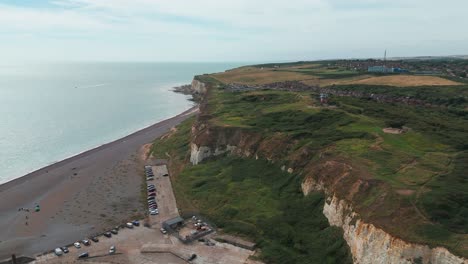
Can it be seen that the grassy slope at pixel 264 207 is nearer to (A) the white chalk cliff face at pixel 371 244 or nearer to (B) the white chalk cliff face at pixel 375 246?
(A) the white chalk cliff face at pixel 371 244

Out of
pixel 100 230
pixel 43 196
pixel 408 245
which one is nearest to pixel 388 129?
pixel 408 245

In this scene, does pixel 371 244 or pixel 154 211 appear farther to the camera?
pixel 154 211

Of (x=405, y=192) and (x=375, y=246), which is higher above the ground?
(x=405, y=192)

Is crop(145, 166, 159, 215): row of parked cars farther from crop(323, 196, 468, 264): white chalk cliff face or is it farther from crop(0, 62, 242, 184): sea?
crop(0, 62, 242, 184): sea

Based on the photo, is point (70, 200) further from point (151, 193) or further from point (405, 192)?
point (405, 192)

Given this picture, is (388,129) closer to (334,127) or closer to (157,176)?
(334,127)

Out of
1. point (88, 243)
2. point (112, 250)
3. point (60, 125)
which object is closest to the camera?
point (112, 250)

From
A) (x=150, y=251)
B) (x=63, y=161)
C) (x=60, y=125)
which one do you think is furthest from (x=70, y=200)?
(x=60, y=125)

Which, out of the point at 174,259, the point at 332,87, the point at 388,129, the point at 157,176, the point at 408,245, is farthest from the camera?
the point at 332,87
